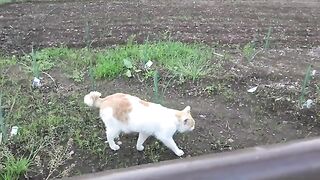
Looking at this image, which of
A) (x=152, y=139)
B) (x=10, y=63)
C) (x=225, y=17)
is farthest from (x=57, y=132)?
(x=225, y=17)

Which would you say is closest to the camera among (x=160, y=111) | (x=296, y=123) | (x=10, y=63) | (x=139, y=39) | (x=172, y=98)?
(x=160, y=111)

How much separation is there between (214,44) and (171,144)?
6.37 ft

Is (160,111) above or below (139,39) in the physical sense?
above

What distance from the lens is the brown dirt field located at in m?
3.03

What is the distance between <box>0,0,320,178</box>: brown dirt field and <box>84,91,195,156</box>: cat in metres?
0.21

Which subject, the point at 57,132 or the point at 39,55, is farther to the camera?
the point at 39,55

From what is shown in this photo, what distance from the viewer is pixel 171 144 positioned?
2.72 metres

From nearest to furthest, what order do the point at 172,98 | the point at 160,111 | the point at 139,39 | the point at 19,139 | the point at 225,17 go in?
the point at 160,111 < the point at 19,139 < the point at 172,98 < the point at 139,39 < the point at 225,17

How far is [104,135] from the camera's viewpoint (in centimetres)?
297

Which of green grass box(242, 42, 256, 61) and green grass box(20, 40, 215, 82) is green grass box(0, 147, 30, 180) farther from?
green grass box(242, 42, 256, 61)

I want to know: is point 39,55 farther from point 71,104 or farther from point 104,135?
point 104,135

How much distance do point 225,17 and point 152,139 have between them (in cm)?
254

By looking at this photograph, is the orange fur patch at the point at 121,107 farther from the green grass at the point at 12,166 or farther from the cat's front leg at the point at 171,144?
the green grass at the point at 12,166

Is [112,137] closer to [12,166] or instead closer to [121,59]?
[12,166]
